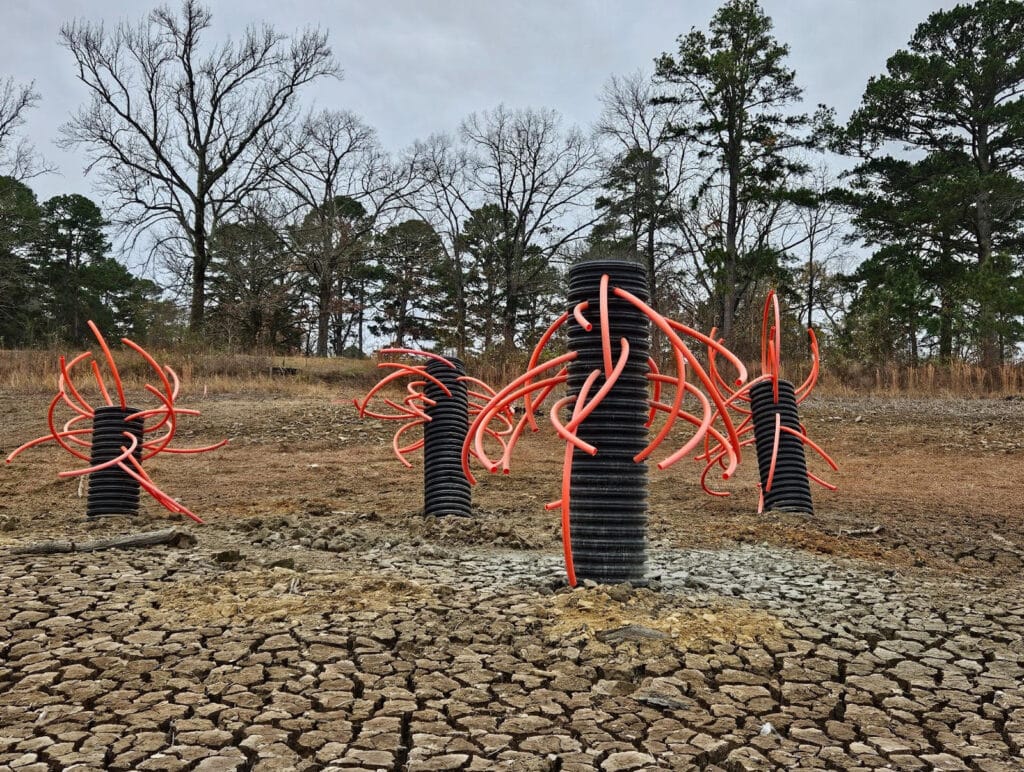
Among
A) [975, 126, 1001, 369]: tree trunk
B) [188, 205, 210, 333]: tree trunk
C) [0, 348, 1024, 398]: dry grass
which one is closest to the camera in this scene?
[0, 348, 1024, 398]: dry grass

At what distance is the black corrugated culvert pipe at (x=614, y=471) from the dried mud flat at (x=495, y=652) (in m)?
0.17

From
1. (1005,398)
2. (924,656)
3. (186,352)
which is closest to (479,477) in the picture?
(924,656)

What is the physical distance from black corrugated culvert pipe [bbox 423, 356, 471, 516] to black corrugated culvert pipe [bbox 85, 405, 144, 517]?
1.88 meters

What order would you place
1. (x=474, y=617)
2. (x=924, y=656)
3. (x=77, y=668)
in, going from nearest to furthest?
(x=77, y=668) → (x=924, y=656) → (x=474, y=617)

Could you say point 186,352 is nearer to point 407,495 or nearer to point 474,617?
point 407,495

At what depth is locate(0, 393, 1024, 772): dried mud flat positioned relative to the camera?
181 centimetres

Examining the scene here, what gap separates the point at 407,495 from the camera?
719 cm

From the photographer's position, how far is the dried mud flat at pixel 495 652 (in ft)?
5.94

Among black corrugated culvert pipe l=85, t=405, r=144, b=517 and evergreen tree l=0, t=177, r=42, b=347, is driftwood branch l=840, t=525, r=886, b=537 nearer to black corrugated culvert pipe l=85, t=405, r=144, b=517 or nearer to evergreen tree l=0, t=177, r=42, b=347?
black corrugated culvert pipe l=85, t=405, r=144, b=517

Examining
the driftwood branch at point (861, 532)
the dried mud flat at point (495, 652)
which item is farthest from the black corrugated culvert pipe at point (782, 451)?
the dried mud flat at point (495, 652)

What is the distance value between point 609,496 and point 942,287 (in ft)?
66.6

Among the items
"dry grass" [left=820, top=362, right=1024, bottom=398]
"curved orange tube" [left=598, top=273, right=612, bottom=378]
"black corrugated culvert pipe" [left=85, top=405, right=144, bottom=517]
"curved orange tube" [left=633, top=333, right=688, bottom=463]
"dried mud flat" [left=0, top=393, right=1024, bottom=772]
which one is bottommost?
"dried mud flat" [left=0, top=393, right=1024, bottom=772]

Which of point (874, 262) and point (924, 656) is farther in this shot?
point (874, 262)

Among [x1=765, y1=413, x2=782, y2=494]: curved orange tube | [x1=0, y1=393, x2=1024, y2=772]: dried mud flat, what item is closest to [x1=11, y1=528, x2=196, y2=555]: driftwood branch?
[x1=0, y1=393, x2=1024, y2=772]: dried mud flat
